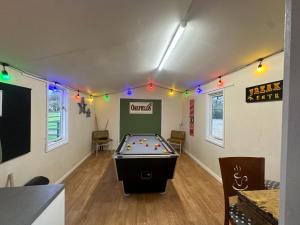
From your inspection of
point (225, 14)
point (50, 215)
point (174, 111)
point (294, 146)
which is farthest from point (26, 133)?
point (174, 111)

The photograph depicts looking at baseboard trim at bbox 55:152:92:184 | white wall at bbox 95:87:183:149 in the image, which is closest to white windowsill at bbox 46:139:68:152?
baseboard trim at bbox 55:152:92:184

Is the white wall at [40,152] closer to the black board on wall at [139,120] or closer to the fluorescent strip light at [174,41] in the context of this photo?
the fluorescent strip light at [174,41]

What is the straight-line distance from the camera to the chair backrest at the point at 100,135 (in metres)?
6.67

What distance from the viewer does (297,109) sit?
1.72 ft

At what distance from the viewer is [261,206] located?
3.77ft

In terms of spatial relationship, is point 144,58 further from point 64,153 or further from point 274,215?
point 274,215

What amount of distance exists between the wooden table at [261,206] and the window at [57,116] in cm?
340

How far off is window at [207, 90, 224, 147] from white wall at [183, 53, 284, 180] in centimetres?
18

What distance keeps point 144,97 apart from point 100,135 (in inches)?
79.0

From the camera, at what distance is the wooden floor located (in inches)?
102

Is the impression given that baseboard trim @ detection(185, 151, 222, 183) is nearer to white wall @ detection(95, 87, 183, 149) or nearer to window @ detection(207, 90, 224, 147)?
window @ detection(207, 90, 224, 147)

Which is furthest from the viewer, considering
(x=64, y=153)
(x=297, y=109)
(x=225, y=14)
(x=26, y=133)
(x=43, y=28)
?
(x=64, y=153)

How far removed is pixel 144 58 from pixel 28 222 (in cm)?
285

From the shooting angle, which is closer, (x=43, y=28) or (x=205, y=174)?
(x=43, y=28)
